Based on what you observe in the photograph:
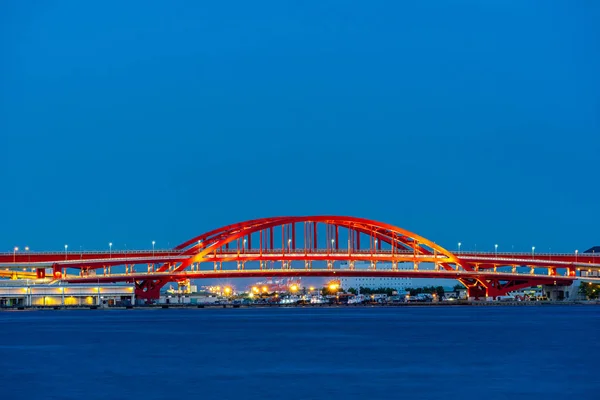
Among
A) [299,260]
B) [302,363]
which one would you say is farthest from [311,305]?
[302,363]

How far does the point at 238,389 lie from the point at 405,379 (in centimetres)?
662

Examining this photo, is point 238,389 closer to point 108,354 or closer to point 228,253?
point 108,354

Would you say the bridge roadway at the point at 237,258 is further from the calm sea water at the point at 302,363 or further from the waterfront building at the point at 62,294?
the calm sea water at the point at 302,363

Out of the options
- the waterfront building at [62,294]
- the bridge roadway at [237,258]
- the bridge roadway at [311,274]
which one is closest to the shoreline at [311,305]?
the waterfront building at [62,294]

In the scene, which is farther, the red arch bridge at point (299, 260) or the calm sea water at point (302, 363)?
the red arch bridge at point (299, 260)

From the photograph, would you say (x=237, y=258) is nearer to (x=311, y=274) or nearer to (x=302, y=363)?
(x=311, y=274)

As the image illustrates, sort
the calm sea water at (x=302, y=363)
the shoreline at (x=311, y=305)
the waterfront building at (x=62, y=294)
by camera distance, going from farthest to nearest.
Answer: the waterfront building at (x=62, y=294) → the shoreline at (x=311, y=305) → the calm sea water at (x=302, y=363)

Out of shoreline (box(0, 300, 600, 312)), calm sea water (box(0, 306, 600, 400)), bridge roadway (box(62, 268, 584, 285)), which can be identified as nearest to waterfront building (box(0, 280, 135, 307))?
bridge roadway (box(62, 268, 584, 285))

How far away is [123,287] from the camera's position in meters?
134

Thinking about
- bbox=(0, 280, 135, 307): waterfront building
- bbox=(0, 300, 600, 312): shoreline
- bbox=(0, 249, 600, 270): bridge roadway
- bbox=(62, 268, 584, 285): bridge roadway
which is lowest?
bbox=(0, 300, 600, 312): shoreline

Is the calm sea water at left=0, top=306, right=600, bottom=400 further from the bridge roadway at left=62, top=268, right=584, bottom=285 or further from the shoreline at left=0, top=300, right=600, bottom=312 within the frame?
the shoreline at left=0, top=300, right=600, bottom=312

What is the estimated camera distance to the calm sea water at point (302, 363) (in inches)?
1511

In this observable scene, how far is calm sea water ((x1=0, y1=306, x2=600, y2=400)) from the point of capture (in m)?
38.4

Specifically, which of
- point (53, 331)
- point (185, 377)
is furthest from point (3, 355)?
point (53, 331)
